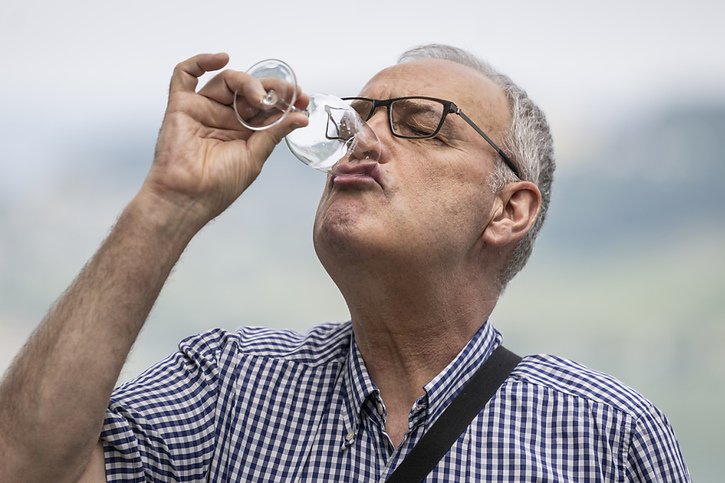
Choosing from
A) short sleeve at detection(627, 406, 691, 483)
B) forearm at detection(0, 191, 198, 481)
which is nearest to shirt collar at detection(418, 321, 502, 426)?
short sleeve at detection(627, 406, 691, 483)

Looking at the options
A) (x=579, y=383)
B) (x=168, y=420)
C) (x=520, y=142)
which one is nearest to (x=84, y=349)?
(x=168, y=420)

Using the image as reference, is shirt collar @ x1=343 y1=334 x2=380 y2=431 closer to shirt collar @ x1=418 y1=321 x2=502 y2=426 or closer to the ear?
shirt collar @ x1=418 y1=321 x2=502 y2=426

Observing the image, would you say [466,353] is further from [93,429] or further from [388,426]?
[93,429]

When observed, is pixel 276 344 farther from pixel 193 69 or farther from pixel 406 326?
pixel 193 69

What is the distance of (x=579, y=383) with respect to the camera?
1.92 meters

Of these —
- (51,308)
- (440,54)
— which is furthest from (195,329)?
(51,308)

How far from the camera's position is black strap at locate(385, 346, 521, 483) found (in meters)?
1.80

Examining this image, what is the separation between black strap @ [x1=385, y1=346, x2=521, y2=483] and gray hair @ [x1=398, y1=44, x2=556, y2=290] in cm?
29

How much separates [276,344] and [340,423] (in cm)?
26

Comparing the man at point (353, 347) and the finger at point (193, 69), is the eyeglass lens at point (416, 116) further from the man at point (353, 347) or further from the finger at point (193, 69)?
the finger at point (193, 69)

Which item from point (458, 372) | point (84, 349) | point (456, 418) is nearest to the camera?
point (84, 349)

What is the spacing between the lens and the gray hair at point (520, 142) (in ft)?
7.16

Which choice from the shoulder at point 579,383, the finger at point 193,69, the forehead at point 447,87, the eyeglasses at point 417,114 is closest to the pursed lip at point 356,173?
the eyeglasses at point 417,114

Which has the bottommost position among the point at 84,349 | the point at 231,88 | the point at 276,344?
Result: the point at 276,344
